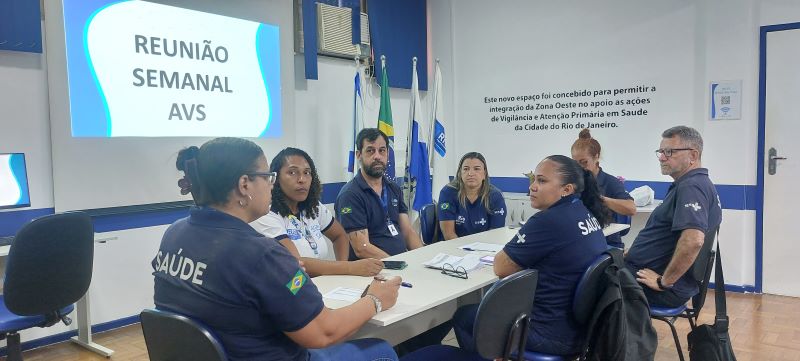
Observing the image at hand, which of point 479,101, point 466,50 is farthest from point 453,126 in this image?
point 466,50

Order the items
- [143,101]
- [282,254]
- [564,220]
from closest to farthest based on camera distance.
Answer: [282,254]
[564,220]
[143,101]

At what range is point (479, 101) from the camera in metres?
5.80

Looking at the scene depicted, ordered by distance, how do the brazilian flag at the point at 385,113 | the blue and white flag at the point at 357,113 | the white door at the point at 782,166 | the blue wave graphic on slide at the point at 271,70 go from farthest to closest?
the brazilian flag at the point at 385,113
the blue and white flag at the point at 357,113
the blue wave graphic on slide at the point at 271,70
the white door at the point at 782,166

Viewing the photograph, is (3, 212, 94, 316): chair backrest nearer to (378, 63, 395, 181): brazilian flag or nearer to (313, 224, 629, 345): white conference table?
(313, 224, 629, 345): white conference table

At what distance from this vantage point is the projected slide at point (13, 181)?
3066mm

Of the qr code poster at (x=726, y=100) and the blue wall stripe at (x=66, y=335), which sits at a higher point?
the qr code poster at (x=726, y=100)

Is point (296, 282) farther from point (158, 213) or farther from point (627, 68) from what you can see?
point (627, 68)

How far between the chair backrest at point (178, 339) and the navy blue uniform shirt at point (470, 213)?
7.75 ft

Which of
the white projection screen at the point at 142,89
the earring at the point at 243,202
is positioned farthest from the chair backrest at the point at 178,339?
the white projection screen at the point at 142,89

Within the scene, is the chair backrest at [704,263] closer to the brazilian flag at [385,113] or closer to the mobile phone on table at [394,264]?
the mobile phone on table at [394,264]

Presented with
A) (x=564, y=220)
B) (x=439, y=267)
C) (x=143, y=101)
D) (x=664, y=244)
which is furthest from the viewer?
(x=143, y=101)

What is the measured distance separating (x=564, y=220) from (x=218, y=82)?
3001 millimetres

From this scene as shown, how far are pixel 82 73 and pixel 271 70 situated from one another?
143 cm

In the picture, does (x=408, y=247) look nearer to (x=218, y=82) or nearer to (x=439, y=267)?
(x=439, y=267)
